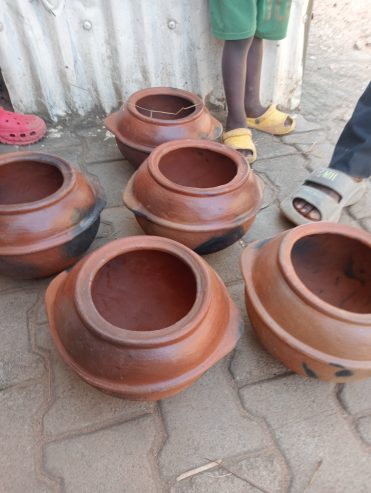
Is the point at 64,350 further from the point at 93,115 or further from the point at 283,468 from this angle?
the point at 93,115

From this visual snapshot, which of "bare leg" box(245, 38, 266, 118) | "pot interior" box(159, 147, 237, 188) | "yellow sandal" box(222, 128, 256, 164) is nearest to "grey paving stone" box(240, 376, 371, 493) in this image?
"pot interior" box(159, 147, 237, 188)

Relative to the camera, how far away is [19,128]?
3.01m

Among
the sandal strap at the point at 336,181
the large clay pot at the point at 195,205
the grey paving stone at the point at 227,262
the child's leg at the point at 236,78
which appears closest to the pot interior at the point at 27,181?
the large clay pot at the point at 195,205

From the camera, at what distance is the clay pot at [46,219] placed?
176cm

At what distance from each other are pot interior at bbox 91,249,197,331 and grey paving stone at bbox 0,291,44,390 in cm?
35

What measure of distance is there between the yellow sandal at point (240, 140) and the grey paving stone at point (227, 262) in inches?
34.2

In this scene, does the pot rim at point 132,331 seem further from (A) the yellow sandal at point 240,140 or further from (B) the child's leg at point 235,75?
(B) the child's leg at point 235,75

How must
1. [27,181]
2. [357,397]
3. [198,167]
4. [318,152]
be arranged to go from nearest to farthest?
1. [357,397]
2. [27,181]
3. [198,167]
4. [318,152]

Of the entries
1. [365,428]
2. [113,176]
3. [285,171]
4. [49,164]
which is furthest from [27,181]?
[365,428]

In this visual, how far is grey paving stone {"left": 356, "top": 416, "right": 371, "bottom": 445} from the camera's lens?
160cm

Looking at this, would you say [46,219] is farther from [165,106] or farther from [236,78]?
[236,78]

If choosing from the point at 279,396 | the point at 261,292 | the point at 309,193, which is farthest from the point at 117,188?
the point at 279,396

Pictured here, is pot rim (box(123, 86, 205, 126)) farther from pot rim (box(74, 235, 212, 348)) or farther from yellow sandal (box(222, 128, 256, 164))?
pot rim (box(74, 235, 212, 348))

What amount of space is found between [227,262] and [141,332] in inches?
38.0
